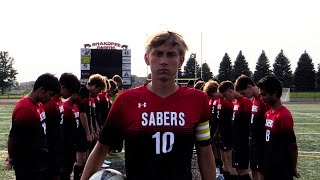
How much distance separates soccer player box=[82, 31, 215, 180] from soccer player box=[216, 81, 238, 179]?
4973 mm

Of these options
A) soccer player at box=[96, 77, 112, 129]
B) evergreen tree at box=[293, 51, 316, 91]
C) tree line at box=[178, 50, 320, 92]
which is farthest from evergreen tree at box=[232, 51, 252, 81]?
soccer player at box=[96, 77, 112, 129]

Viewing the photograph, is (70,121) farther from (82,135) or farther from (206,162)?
(206,162)

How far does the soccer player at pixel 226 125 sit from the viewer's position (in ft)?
24.0

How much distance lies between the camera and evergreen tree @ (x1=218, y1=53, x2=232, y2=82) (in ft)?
248

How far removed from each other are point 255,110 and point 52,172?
302 cm

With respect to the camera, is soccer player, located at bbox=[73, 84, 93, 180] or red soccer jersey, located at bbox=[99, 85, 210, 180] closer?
red soccer jersey, located at bbox=[99, 85, 210, 180]

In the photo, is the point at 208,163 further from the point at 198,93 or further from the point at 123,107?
the point at 123,107

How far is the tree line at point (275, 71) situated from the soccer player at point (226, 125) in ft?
166

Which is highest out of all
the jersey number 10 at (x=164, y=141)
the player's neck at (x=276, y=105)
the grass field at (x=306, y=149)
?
the player's neck at (x=276, y=105)

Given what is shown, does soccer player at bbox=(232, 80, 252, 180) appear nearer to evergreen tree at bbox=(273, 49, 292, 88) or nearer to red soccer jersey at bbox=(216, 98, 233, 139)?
red soccer jersey at bbox=(216, 98, 233, 139)

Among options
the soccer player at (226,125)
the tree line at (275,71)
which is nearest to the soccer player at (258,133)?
the soccer player at (226,125)

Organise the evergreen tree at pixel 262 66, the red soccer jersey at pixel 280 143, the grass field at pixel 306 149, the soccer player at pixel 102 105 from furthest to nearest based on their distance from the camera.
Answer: the evergreen tree at pixel 262 66, the soccer player at pixel 102 105, the grass field at pixel 306 149, the red soccer jersey at pixel 280 143

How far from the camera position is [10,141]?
4457mm

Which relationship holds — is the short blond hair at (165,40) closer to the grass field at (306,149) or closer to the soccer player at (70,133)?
the soccer player at (70,133)
